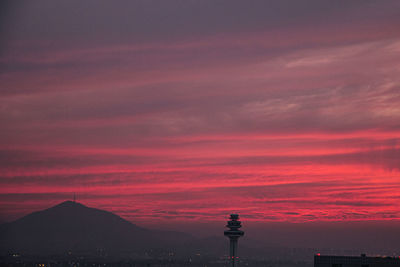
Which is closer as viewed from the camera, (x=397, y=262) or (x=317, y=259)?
(x=397, y=262)

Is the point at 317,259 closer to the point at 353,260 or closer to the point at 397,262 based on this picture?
the point at 353,260

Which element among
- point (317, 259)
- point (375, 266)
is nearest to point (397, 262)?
point (375, 266)

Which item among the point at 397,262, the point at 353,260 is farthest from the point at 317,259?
the point at 397,262

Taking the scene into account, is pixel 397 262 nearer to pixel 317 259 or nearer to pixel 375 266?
pixel 375 266

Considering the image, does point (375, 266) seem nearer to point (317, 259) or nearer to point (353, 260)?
point (353, 260)
